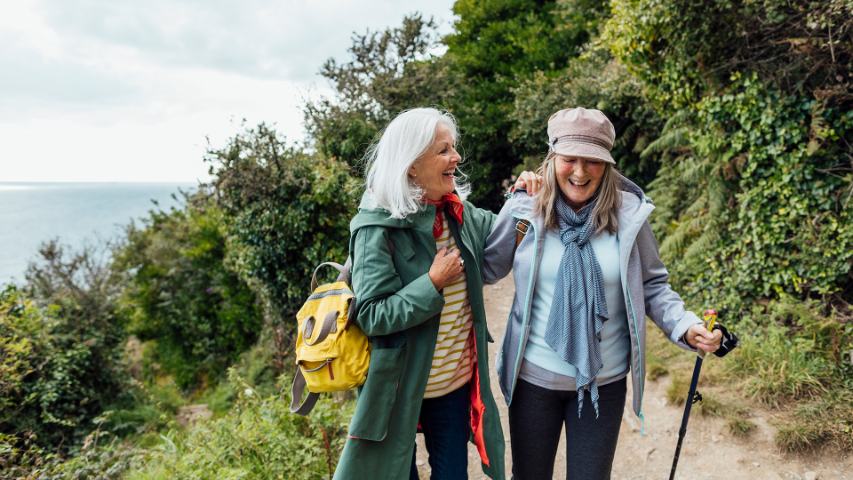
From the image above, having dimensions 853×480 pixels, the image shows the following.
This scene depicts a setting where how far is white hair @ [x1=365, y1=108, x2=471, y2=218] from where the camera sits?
6.40 feet

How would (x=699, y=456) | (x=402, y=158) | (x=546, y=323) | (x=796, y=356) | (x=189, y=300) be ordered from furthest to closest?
(x=189, y=300) → (x=796, y=356) → (x=699, y=456) → (x=546, y=323) → (x=402, y=158)

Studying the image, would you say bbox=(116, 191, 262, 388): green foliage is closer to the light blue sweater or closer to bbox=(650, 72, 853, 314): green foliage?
bbox=(650, 72, 853, 314): green foliage

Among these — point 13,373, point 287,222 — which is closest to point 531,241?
point 287,222

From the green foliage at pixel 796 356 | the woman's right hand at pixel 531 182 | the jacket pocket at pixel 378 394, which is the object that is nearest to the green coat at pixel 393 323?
Answer: the jacket pocket at pixel 378 394

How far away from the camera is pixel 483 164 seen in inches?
495

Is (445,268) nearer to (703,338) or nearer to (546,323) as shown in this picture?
(546,323)

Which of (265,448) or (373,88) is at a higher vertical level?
(373,88)

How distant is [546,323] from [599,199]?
57 centimetres

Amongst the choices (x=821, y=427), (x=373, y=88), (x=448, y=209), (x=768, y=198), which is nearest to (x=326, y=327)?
(x=448, y=209)

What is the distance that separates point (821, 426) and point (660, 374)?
4.56ft

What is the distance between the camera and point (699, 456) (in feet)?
12.2

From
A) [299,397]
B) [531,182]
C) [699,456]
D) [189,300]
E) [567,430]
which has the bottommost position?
[189,300]

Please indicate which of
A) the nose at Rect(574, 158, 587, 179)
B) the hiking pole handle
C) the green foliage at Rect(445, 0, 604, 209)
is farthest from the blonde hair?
the green foliage at Rect(445, 0, 604, 209)

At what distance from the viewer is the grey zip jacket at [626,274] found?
80.3 inches
